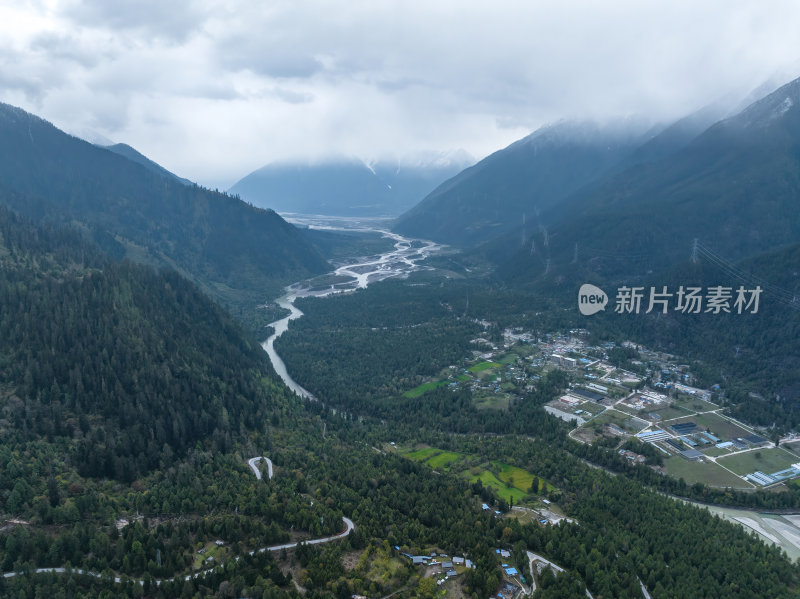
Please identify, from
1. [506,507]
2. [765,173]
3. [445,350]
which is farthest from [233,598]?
[765,173]

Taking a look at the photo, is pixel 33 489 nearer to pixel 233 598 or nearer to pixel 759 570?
pixel 233 598

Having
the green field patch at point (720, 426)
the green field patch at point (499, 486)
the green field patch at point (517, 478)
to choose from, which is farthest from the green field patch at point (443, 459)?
the green field patch at point (720, 426)

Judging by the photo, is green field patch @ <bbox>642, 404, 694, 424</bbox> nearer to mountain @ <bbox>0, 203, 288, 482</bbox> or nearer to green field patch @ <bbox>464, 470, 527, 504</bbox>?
green field patch @ <bbox>464, 470, 527, 504</bbox>

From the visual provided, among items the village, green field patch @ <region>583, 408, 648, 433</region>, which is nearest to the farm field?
the village

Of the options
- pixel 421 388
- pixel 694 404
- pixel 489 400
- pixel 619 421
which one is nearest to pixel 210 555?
pixel 489 400

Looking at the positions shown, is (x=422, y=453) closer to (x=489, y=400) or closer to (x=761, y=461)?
(x=489, y=400)

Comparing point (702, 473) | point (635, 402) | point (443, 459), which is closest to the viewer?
point (702, 473)
